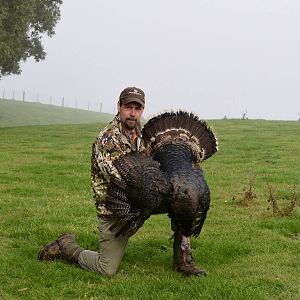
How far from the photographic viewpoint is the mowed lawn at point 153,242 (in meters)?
5.88

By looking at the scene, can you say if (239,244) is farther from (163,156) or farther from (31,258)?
(31,258)

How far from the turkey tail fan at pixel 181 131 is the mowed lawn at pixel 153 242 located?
1.61 m

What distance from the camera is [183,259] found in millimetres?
6379

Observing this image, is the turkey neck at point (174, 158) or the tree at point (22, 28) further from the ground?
the tree at point (22, 28)

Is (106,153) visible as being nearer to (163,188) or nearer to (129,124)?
(129,124)

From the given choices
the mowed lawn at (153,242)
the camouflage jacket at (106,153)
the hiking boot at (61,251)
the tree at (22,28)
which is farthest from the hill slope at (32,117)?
the camouflage jacket at (106,153)

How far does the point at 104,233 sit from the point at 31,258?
1.31m

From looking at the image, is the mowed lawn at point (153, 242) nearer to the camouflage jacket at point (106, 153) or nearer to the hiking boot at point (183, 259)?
the hiking boot at point (183, 259)

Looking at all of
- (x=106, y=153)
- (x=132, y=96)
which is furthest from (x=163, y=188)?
(x=132, y=96)

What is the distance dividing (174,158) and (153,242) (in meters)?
2.45

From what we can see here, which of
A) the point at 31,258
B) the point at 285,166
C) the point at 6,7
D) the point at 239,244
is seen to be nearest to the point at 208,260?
the point at 239,244

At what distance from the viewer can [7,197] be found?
1094 centimetres

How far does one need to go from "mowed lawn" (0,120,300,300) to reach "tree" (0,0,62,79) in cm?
1262

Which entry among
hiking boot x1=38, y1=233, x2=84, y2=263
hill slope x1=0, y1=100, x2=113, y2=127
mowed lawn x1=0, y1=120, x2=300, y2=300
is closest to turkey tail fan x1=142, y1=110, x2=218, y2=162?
mowed lawn x1=0, y1=120, x2=300, y2=300
